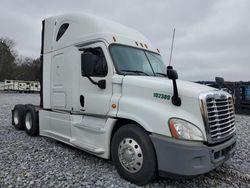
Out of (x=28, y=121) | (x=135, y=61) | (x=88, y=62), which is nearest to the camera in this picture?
(x=88, y=62)

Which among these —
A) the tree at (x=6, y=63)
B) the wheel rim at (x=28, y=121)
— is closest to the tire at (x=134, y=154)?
the wheel rim at (x=28, y=121)

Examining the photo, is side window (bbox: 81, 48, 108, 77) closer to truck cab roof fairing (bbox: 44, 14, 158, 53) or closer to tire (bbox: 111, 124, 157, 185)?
truck cab roof fairing (bbox: 44, 14, 158, 53)

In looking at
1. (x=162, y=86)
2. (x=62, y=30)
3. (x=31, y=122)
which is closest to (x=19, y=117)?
(x=31, y=122)

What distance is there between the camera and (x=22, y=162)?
4.77 meters

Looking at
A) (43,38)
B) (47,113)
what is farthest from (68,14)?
(47,113)

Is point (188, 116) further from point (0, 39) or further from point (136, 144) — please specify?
point (0, 39)

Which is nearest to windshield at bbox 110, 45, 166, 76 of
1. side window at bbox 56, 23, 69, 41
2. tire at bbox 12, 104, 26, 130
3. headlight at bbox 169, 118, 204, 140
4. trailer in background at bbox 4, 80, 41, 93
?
headlight at bbox 169, 118, 204, 140

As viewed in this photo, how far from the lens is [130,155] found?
153 inches

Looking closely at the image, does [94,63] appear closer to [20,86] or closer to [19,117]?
[19,117]

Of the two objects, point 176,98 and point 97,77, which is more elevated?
point 97,77

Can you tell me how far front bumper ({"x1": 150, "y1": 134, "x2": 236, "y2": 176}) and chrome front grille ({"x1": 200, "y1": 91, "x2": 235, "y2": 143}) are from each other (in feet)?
0.75

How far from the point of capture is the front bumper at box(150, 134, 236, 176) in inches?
133

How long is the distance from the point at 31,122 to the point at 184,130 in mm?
5287

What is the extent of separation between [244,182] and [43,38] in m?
6.03
